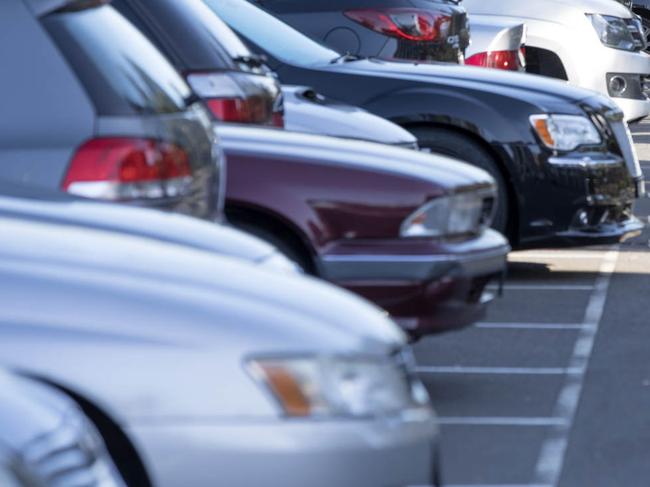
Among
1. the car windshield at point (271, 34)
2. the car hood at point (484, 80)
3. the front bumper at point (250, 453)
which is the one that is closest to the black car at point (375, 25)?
the car windshield at point (271, 34)

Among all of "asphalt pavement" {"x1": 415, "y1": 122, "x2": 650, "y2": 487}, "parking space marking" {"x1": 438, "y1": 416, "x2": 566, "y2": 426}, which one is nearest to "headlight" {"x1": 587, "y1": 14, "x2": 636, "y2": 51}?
"asphalt pavement" {"x1": 415, "y1": 122, "x2": 650, "y2": 487}

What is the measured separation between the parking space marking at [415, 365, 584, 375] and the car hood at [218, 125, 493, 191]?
0.90 meters

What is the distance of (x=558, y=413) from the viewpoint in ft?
25.2

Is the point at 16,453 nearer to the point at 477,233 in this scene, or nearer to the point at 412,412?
the point at 412,412

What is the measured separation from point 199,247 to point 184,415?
1061 mm

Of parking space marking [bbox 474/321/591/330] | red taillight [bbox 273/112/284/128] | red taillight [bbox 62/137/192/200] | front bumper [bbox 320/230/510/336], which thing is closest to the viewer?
red taillight [bbox 62/137/192/200]

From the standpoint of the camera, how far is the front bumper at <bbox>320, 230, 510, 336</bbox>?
24.6 feet

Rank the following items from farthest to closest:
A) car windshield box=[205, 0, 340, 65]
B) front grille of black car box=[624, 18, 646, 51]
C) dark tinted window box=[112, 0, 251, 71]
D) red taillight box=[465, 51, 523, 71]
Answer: front grille of black car box=[624, 18, 646, 51] < red taillight box=[465, 51, 523, 71] < car windshield box=[205, 0, 340, 65] < dark tinted window box=[112, 0, 251, 71]

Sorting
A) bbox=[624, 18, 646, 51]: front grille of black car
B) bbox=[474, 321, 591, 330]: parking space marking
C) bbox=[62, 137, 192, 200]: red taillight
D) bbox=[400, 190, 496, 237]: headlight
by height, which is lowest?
bbox=[624, 18, 646, 51]: front grille of black car

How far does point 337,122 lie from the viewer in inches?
383

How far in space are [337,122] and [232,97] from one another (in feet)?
2.93

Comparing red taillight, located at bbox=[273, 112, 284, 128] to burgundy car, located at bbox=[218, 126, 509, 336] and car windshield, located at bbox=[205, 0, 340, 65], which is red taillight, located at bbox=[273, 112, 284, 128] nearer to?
burgundy car, located at bbox=[218, 126, 509, 336]

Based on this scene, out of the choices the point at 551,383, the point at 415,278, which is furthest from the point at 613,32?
the point at 415,278

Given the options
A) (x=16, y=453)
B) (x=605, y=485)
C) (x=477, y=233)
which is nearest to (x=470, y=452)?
(x=605, y=485)
